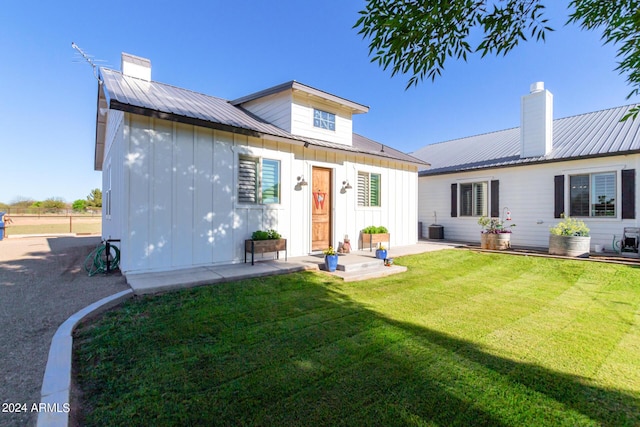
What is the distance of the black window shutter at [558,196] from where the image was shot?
9414mm

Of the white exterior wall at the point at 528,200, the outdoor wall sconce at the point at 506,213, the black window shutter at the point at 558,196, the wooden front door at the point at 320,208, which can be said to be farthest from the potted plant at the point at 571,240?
the wooden front door at the point at 320,208

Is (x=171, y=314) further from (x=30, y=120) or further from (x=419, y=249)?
(x=30, y=120)

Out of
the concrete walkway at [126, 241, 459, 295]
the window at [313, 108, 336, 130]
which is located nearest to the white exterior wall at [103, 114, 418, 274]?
the concrete walkway at [126, 241, 459, 295]

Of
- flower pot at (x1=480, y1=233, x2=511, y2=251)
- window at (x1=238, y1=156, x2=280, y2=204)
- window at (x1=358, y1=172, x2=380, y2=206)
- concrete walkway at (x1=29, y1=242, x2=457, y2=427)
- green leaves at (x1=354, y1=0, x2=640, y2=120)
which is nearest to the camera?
concrete walkway at (x1=29, y1=242, x2=457, y2=427)

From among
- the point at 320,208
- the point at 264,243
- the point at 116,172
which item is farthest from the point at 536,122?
the point at 116,172

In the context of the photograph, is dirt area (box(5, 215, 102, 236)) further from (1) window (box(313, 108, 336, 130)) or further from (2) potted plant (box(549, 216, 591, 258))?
(2) potted plant (box(549, 216, 591, 258))

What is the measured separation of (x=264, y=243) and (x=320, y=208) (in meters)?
2.32

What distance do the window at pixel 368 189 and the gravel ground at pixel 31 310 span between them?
6.70 meters

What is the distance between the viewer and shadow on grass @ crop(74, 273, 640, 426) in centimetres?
201

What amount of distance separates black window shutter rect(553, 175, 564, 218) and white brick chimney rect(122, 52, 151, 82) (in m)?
13.2

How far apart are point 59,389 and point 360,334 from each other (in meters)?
2.74

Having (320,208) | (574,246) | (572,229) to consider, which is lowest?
(574,246)

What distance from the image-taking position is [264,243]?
6.46m

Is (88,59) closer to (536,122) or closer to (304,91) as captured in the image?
(304,91)
